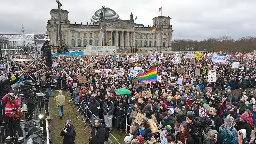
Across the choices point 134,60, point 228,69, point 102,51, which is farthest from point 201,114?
point 102,51

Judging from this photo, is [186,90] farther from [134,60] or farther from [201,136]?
[134,60]

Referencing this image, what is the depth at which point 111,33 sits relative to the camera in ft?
A: 345

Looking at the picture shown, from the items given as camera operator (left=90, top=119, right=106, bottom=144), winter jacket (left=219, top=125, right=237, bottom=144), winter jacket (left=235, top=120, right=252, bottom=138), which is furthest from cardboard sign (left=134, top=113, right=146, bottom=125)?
winter jacket (left=235, top=120, right=252, bottom=138)

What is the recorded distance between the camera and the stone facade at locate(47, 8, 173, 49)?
102 metres

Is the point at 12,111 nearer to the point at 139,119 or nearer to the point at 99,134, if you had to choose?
the point at 99,134

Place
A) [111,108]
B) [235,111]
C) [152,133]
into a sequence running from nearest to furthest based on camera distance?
[152,133] < [235,111] < [111,108]

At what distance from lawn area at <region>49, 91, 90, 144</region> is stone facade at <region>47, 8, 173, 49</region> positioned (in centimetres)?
8052

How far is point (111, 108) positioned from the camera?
13930mm

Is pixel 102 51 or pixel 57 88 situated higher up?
pixel 102 51

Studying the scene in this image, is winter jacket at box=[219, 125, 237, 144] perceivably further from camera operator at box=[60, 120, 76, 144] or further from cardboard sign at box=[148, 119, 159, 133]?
camera operator at box=[60, 120, 76, 144]

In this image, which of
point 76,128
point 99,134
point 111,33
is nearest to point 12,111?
point 99,134

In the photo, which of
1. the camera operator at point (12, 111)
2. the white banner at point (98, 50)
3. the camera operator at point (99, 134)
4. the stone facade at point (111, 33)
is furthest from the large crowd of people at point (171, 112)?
the stone facade at point (111, 33)

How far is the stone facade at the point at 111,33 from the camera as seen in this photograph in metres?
102

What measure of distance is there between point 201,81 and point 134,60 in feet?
47.2
